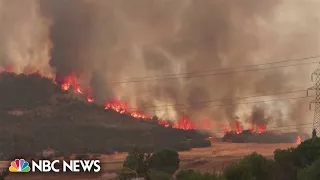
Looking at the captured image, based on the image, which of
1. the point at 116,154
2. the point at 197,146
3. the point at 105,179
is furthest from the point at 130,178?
the point at 197,146

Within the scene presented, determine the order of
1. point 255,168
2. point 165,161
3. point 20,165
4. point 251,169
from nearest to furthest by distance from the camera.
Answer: point 251,169, point 255,168, point 20,165, point 165,161

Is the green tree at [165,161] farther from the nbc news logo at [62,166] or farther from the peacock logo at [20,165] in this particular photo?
the peacock logo at [20,165]

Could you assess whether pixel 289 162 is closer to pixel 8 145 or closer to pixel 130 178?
pixel 130 178

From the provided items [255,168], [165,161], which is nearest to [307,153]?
[255,168]

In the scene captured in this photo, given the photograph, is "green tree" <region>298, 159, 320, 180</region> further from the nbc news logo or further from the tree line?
the nbc news logo

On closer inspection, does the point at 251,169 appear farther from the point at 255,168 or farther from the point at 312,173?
the point at 312,173

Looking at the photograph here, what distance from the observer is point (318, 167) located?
52.5m

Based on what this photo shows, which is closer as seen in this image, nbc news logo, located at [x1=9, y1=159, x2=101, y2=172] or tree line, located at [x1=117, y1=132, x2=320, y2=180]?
tree line, located at [x1=117, y1=132, x2=320, y2=180]

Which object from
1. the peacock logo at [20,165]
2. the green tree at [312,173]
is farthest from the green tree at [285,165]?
the peacock logo at [20,165]

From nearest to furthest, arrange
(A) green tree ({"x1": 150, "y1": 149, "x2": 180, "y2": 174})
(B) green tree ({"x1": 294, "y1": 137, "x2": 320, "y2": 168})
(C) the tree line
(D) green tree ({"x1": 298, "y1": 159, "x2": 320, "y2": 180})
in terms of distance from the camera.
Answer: (D) green tree ({"x1": 298, "y1": 159, "x2": 320, "y2": 180})
(C) the tree line
(B) green tree ({"x1": 294, "y1": 137, "x2": 320, "y2": 168})
(A) green tree ({"x1": 150, "y1": 149, "x2": 180, "y2": 174})

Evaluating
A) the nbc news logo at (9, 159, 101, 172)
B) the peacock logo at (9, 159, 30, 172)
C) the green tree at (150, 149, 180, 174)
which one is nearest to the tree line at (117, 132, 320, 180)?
the green tree at (150, 149, 180, 174)

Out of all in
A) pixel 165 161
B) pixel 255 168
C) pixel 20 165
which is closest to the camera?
pixel 255 168

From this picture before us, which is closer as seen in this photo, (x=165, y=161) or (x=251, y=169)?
(x=251, y=169)

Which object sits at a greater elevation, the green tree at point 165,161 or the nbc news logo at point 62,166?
the nbc news logo at point 62,166
